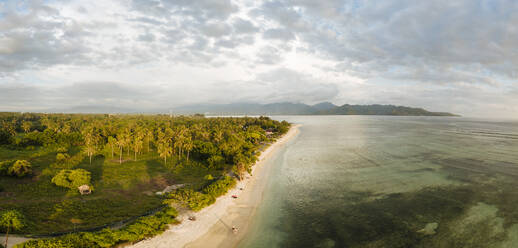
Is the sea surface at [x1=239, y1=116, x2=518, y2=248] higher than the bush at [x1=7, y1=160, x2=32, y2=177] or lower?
lower

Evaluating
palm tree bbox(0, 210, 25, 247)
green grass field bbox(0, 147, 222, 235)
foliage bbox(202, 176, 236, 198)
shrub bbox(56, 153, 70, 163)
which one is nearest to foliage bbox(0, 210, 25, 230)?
palm tree bbox(0, 210, 25, 247)

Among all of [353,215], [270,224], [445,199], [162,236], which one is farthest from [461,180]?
[162,236]

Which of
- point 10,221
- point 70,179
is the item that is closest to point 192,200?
point 10,221

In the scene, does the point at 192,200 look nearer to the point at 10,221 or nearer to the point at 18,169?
the point at 10,221

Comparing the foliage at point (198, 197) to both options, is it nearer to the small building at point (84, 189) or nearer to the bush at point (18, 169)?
the small building at point (84, 189)

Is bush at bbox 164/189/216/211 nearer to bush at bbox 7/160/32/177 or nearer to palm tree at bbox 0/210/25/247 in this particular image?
palm tree at bbox 0/210/25/247

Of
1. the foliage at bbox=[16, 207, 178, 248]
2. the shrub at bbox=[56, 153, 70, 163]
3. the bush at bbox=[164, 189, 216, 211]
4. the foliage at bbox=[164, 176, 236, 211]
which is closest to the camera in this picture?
the foliage at bbox=[16, 207, 178, 248]
